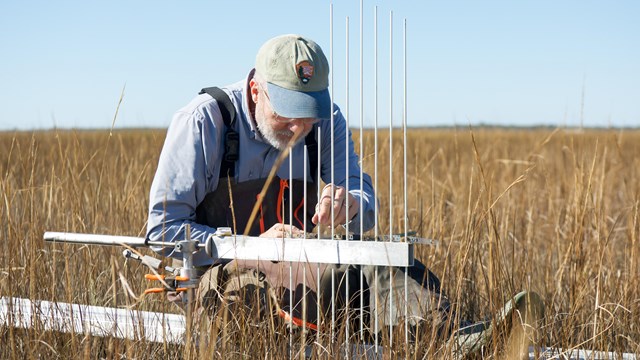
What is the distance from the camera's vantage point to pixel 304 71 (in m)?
2.47

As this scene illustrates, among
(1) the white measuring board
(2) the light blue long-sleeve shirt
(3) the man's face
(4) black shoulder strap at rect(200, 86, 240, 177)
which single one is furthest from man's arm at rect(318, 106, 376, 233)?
(1) the white measuring board

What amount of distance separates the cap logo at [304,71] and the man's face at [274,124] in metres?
0.13

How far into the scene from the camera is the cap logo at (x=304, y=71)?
2459 millimetres

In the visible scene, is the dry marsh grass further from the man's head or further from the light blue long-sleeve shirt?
the man's head

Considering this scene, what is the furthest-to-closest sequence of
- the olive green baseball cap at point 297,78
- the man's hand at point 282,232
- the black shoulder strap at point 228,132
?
1. the black shoulder strap at point 228,132
2. the olive green baseball cap at point 297,78
3. the man's hand at point 282,232

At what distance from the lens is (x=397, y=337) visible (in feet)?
6.98

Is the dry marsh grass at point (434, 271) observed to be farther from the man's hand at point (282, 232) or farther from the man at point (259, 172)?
the man's hand at point (282, 232)

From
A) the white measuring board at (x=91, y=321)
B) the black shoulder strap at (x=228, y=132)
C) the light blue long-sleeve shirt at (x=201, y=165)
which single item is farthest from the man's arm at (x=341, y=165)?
the white measuring board at (x=91, y=321)

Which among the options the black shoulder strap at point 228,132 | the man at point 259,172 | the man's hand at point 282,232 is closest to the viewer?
the man's hand at point 282,232

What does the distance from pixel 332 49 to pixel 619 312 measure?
1.76 m

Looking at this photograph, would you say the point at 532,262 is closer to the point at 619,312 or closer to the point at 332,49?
the point at 619,312

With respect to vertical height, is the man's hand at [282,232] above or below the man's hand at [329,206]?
below

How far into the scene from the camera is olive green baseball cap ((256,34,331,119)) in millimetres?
2443

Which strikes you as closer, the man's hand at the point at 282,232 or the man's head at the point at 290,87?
the man's hand at the point at 282,232
